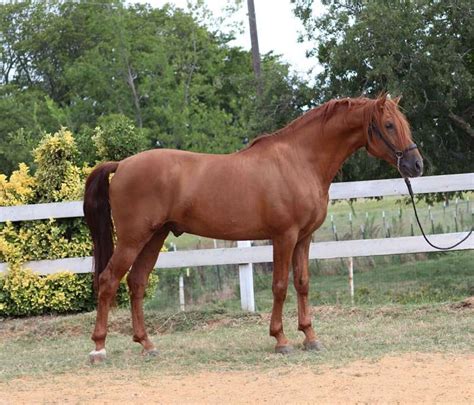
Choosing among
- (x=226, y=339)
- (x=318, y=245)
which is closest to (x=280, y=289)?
(x=226, y=339)

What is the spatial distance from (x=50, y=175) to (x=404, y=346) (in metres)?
5.12

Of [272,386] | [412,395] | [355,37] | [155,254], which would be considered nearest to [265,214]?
[155,254]

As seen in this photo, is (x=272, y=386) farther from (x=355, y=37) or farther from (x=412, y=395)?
(x=355, y=37)

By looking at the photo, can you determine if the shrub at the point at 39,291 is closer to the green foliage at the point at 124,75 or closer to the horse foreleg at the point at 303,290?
the horse foreleg at the point at 303,290

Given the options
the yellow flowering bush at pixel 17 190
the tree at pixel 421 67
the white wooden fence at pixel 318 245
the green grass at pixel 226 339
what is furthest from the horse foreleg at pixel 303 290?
the tree at pixel 421 67

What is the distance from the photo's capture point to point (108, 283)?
6.39m

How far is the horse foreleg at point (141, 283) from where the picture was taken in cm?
655

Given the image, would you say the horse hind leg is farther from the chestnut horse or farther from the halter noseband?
the halter noseband

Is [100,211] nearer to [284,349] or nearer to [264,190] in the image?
[264,190]

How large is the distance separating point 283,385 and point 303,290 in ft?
5.06

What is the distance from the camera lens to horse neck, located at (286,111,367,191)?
21.1ft

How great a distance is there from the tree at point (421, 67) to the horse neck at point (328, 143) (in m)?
6.18

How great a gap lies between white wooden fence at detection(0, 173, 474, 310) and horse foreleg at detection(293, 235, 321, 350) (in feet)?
6.52

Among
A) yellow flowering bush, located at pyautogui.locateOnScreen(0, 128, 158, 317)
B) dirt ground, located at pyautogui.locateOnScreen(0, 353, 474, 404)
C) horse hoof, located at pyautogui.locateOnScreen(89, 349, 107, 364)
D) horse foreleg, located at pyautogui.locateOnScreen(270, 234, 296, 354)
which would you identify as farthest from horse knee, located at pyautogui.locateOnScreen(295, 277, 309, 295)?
yellow flowering bush, located at pyautogui.locateOnScreen(0, 128, 158, 317)
